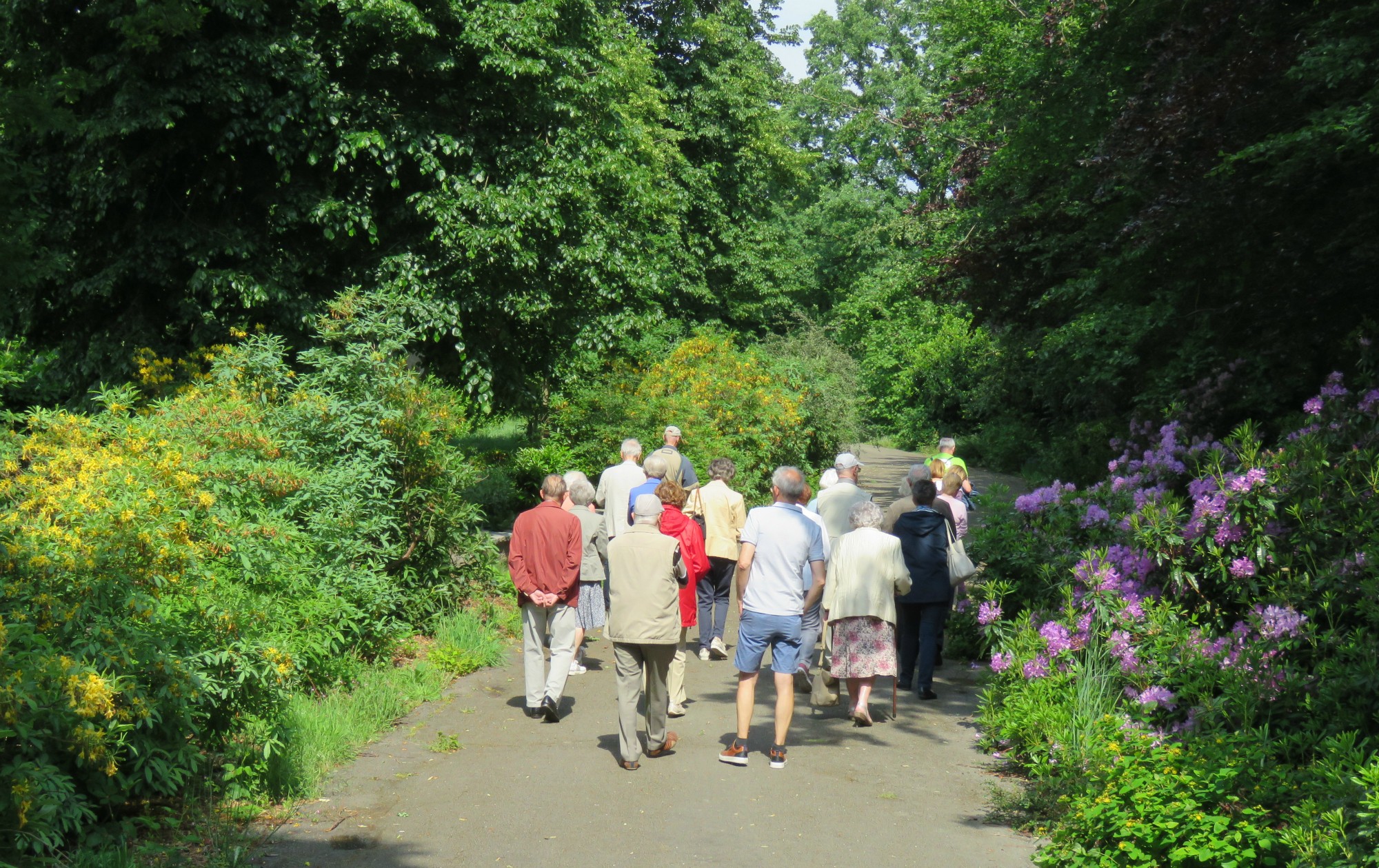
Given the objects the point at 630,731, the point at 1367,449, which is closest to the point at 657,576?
the point at 630,731

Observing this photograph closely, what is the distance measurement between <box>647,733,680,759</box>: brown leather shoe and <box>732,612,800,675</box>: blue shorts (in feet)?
2.36

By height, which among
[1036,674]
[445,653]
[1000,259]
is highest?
[1000,259]

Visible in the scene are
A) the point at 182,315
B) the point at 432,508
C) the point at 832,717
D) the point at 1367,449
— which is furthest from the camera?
the point at 182,315

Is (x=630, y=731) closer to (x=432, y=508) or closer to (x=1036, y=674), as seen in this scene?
(x=1036, y=674)

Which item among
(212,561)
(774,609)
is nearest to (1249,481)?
(774,609)

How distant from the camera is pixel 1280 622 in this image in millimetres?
6125

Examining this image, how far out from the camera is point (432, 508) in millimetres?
11031

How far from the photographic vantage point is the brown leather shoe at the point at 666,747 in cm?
755

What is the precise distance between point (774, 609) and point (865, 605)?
99 cm

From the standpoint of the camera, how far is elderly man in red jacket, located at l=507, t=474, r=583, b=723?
8289mm

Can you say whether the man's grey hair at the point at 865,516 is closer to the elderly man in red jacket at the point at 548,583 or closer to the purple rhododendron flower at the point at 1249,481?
the elderly man in red jacket at the point at 548,583

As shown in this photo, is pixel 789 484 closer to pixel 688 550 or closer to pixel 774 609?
pixel 774 609

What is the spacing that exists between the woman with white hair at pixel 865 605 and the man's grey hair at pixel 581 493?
2.14m

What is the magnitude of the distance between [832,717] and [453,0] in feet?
32.2
